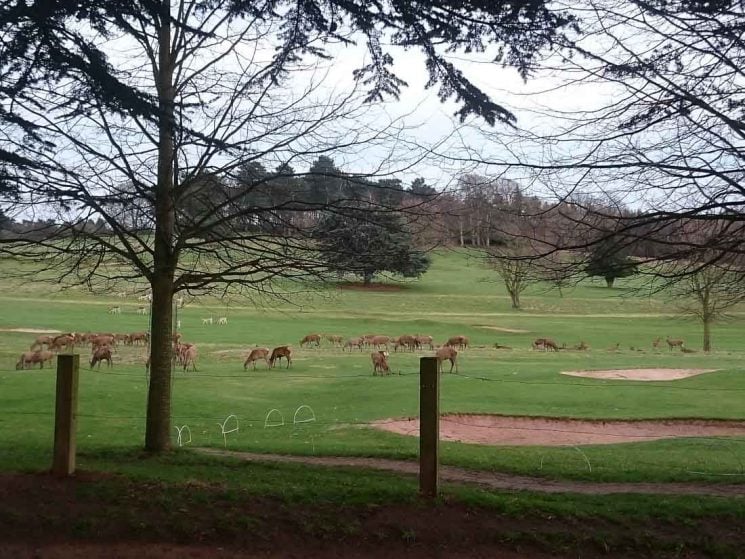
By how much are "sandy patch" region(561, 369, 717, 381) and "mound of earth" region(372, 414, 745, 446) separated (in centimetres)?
759

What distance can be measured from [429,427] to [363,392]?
14.7 metres

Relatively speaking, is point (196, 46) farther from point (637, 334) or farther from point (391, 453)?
point (637, 334)

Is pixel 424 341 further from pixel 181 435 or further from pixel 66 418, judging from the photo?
pixel 66 418

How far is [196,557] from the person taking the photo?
5453 mm

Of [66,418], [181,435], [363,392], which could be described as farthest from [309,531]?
[363,392]

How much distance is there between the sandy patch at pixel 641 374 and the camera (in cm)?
2534

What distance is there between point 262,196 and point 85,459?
168 inches

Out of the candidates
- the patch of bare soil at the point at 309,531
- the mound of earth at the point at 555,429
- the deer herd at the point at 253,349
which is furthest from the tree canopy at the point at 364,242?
the deer herd at the point at 253,349

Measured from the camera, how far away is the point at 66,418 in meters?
7.31

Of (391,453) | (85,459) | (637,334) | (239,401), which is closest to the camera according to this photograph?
(85,459)

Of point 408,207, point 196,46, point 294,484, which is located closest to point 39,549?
point 294,484

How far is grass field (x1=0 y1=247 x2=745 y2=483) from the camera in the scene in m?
11.7

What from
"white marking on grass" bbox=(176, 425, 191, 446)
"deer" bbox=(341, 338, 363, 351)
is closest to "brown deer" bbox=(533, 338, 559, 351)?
"deer" bbox=(341, 338, 363, 351)

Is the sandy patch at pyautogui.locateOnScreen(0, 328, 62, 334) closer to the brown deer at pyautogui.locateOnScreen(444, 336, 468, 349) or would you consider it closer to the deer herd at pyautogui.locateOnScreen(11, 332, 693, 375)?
the deer herd at pyautogui.locateOnScreen(11, 332, 693, 375)
